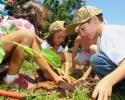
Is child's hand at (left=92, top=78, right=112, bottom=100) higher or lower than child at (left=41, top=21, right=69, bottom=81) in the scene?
higher

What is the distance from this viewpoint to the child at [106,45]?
4.39 feet

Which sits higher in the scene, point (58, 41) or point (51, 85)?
point (58, 41)

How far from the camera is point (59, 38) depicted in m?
3.03

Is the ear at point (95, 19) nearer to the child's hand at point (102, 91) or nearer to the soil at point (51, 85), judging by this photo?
the soil at point (51, 85)

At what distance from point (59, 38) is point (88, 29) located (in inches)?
47.3

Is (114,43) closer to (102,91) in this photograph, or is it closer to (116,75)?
(116,75)

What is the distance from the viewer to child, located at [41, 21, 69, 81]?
301 centimetres

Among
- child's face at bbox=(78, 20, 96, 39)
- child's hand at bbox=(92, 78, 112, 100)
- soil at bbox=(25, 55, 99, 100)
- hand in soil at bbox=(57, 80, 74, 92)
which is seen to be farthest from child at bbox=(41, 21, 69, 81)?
child's hand at bbox=(92, 78, 112, 100)

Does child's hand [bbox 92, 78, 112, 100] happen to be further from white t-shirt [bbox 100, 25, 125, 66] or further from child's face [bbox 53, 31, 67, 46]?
child's face [bbox 53, 31, 67, 46]

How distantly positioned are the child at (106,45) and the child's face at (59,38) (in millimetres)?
908

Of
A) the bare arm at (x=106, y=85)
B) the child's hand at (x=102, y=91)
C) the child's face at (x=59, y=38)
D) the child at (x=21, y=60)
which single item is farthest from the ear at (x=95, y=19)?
the child's face at (x=59, y=38)

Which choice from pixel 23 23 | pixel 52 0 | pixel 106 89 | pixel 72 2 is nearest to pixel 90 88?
Answer: pixel 23 23

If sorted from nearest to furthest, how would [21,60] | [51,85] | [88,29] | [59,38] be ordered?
[88,29], [21,60], [51,85], [59,38]

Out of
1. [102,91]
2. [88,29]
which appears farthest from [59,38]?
[102,91]
